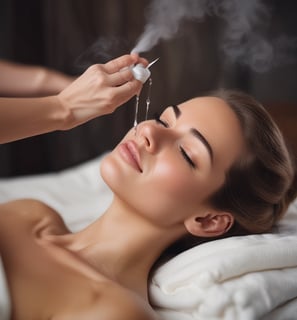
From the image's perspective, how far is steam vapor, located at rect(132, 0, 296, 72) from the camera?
5.04 ft

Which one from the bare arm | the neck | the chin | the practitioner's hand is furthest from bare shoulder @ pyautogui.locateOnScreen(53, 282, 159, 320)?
the bare arm

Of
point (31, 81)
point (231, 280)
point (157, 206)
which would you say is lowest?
point (231, 280)

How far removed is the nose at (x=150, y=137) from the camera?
1.18 meters

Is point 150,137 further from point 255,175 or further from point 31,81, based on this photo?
point 31,81

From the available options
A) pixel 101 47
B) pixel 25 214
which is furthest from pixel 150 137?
pixel 101 47

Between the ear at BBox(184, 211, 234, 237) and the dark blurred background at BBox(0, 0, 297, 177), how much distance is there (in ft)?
3.38

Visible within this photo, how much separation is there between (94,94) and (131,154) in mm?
191

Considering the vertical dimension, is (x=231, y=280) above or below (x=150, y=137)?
below

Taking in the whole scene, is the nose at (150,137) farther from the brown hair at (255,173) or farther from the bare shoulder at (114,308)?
the bare shoulder at (114,308)

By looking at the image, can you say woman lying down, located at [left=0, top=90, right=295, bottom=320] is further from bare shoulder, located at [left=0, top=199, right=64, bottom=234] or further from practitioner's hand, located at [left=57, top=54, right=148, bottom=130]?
practitioner's hand, located at [left=57, top=54, right=148, bottom=130]

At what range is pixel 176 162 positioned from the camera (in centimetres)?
118

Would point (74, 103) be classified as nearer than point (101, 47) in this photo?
Yes

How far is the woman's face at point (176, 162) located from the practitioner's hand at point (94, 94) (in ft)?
0.46

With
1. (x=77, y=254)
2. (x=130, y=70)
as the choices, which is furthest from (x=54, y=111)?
(x=77, y=254)
